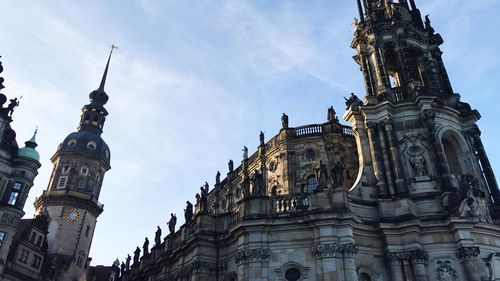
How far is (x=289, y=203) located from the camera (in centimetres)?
2434

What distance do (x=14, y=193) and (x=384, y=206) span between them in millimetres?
33616

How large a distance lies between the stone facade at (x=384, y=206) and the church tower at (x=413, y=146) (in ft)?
0.24

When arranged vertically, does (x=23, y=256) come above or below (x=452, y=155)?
below

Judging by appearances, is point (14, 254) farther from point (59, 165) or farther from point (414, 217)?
point (414, 217)

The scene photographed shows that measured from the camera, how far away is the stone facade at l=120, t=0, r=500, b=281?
73.8 feet

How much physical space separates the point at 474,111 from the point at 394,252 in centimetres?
1315

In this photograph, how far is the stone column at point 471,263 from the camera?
862 inches

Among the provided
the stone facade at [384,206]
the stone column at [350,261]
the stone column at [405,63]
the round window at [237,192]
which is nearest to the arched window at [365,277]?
the stone facade at [384,206]

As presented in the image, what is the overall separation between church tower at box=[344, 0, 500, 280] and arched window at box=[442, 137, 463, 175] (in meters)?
0.07

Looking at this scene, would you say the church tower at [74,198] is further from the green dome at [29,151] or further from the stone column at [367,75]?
the stone column at [367,75]

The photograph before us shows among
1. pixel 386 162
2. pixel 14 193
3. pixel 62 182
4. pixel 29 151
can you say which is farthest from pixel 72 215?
pixel 386 162

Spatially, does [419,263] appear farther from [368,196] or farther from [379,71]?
[379,71]

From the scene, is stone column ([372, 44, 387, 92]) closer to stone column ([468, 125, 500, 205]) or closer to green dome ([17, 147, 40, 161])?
stone column ([468, 125, 500, 205])

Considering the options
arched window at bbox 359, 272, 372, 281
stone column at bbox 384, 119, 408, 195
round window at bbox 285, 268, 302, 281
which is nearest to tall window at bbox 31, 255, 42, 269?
round window at bbox 285, 268, 302, 281
